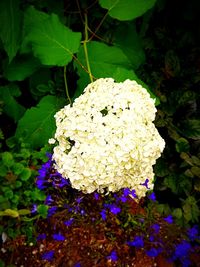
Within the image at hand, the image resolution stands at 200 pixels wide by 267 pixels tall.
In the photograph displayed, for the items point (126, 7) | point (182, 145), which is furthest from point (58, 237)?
point (126, 7)

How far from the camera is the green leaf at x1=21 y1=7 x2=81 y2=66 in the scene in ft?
6.24

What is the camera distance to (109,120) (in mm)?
1682

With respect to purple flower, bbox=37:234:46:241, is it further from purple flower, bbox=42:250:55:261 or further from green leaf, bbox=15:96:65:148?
green leaf, bbox=15:96:65:148

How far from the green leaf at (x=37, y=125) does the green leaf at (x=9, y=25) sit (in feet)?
0.95

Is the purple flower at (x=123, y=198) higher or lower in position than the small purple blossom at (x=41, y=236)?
higher

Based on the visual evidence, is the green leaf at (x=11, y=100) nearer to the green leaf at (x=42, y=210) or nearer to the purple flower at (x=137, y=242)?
the green leaf at (x=42, y=210)

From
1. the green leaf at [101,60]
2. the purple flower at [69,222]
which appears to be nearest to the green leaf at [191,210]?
the purple flower at [69,222]

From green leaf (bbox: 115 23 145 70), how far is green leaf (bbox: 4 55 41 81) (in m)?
0.46

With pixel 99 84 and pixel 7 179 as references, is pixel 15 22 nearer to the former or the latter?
pixel 99 84

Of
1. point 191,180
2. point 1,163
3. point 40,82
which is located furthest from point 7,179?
point 191,180

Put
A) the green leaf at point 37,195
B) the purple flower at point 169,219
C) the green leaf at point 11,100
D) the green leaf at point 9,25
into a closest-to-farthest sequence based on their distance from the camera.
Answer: the green leaf at point 37,195 < the purple flower at point 169,219 < the green leaf at point 9,25 < the green leaf at point 11,100

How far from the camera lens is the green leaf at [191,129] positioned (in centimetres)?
222

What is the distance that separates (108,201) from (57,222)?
25 cm

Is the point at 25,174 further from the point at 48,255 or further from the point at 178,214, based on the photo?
the point at 178,214
